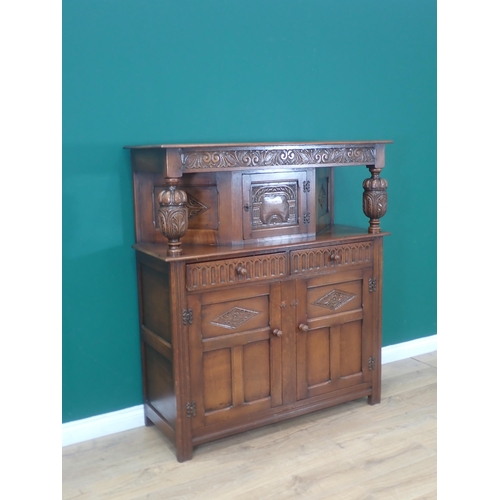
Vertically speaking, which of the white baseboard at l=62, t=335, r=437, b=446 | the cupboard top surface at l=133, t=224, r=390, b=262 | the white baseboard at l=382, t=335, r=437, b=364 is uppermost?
the cupboard top surface at l=133, t=224, r=390, b=262

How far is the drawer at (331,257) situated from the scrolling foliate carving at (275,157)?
445mm

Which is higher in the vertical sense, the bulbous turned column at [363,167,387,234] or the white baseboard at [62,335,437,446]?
the bulbous turned column at [363,167,387,234]

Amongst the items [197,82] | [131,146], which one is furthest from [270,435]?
[197,82]

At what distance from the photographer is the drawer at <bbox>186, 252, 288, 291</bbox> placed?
8.44 feet

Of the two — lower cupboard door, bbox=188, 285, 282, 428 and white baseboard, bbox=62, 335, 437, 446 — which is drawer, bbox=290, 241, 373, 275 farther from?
white baseboard, bbox=62, 335, 437, 446

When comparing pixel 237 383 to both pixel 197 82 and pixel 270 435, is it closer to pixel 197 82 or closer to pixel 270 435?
pixel 270 435

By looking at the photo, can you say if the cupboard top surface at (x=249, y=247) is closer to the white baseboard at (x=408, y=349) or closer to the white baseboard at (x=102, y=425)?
the white baseboard at (x=102, y=425)

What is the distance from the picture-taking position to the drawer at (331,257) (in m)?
2.85

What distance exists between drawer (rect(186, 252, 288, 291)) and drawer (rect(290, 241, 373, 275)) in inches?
3.2

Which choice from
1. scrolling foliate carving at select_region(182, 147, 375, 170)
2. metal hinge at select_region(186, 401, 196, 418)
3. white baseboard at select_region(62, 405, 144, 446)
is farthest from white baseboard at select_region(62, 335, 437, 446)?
scrolling foliate carving at select_region(182, 147, 375, 170)

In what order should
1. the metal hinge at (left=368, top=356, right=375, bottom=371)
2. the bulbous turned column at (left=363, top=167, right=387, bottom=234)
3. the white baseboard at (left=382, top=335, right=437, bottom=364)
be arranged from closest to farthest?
the bulbous turned column at (left=363, top=167, right=387, bottom=234), the metal hinge at (left=368, top=356, right=375, bottom=371), the white baseboard at (left=382, top=335, right=437, bottom=364)

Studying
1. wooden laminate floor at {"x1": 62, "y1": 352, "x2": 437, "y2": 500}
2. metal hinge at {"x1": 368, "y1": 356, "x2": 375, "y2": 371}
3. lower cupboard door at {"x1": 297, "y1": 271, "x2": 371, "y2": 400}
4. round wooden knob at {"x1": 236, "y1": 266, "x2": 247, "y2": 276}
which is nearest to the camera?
wooden laminate floor at {"x1": 62, "y1": 352, "x2": 437, "y2": 500}

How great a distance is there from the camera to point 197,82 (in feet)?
9.73

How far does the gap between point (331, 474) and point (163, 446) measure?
2.79ft
